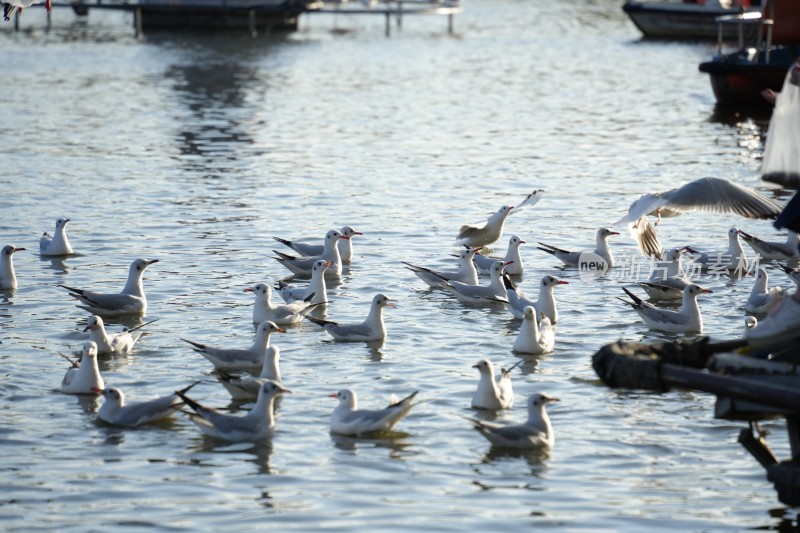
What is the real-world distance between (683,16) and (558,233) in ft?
120

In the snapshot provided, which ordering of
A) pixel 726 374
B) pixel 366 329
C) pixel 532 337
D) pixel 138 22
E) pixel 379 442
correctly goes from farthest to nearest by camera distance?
pixel 138 22 < pixel 366 329 < pixel 532 337 < pixel 379 442 < pixel 726 374

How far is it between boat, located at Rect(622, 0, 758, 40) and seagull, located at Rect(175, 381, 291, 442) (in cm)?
4471

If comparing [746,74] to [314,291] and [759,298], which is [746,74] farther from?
[314,291]

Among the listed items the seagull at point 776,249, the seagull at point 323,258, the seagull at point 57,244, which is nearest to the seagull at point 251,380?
the seagull at point 323,258

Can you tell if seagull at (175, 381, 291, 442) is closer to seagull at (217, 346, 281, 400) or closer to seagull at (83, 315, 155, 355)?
seagull at (217, 346, 281, 400)

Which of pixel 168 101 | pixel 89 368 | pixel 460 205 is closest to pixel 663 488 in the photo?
pixel 89 368

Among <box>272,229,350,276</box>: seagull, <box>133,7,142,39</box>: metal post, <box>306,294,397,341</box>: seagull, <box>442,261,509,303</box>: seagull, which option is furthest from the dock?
<box>306,294,397,341</box>: seagull

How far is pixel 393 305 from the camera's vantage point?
1438cm

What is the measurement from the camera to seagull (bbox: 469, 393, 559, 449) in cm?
982

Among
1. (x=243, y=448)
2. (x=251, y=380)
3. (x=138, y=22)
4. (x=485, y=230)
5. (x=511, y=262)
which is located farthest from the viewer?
(x=138, y=22)

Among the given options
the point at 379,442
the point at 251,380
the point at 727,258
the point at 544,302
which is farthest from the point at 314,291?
the point at 727,258

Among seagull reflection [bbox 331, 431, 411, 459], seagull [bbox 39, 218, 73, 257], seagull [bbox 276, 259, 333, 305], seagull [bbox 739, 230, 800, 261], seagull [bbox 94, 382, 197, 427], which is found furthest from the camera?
seagull [bbox 39, 218, 73, 257]

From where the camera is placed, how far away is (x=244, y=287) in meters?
15.5

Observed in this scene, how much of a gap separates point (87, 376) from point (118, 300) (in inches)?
113
